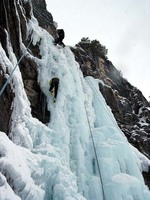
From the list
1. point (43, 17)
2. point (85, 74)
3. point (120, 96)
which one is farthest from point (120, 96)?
point (43, 17)

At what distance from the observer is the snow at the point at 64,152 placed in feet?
15.8

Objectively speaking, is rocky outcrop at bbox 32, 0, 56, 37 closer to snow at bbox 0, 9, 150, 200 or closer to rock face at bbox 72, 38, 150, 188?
rock face at bbox 72, 38, 150, 188

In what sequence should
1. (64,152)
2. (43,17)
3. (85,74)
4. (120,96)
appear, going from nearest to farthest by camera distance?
(64,152)
(85,74)
(120,96)
(43,17)

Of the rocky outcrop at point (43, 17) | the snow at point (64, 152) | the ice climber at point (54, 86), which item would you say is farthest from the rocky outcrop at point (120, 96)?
the ice climber at point (54, 86)

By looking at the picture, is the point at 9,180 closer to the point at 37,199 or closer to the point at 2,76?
the point at 37,199

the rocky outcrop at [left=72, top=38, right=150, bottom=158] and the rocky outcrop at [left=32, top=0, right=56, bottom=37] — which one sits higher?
the rocky outcrop at [left=32, top=0, right=56, bottom=37]

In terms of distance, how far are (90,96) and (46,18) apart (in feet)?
25.8

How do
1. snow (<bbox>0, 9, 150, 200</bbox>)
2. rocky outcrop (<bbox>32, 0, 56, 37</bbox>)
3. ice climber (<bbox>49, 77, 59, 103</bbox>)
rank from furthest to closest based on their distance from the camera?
rocky outcrop (<bbox>32, 0, 56, 37</bbox>) → ice climber (<bbox>49, 77, 59, 103</bbox>) → snow (<bbox>0, 9, 150, 200</bbox>)

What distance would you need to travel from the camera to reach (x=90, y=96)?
40.7 feet

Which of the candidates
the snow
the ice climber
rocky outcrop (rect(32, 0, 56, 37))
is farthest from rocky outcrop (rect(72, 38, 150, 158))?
the ice climber

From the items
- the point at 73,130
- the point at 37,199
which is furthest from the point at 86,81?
the point at 37,199

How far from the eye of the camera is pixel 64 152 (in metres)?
7.50

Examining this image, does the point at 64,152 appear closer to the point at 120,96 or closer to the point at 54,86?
the point at 54,86

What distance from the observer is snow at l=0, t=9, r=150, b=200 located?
15.8ft
